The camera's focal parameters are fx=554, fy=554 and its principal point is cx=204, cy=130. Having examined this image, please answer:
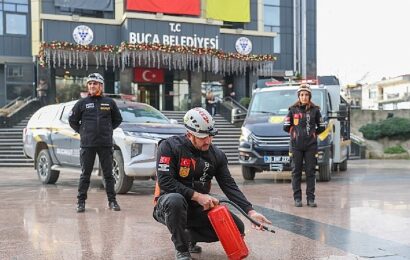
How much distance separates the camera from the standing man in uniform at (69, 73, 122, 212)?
7926 millimetres

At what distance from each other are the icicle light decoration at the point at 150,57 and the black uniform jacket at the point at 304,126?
817 inches

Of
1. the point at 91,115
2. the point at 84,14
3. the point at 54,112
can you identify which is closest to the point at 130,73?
the point at 84,14

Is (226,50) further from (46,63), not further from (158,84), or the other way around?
(46,63)

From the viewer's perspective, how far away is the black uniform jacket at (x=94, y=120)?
7945mm

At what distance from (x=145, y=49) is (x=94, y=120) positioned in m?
21.3

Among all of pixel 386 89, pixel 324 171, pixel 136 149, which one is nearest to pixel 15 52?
pixel 324 171

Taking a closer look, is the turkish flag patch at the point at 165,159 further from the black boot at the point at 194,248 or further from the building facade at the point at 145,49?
the building facade at the point at 145,49

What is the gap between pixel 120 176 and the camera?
9828 millimetres

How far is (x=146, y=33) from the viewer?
29797mm

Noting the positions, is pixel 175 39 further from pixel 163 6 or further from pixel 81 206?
pixel 81 206

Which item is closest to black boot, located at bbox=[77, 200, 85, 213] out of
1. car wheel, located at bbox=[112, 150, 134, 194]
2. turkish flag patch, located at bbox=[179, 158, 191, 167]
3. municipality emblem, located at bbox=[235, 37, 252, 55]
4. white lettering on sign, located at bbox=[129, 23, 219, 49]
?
car wheel, located at bbox=[112, 150, 134, 194]

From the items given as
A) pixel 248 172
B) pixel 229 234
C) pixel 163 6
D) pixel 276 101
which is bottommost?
pixel 248 172

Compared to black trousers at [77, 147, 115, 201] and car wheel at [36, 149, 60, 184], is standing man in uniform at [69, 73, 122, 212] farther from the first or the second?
car wheel at [36, 149, 60, 184]

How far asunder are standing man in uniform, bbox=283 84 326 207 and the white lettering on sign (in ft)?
70.7
